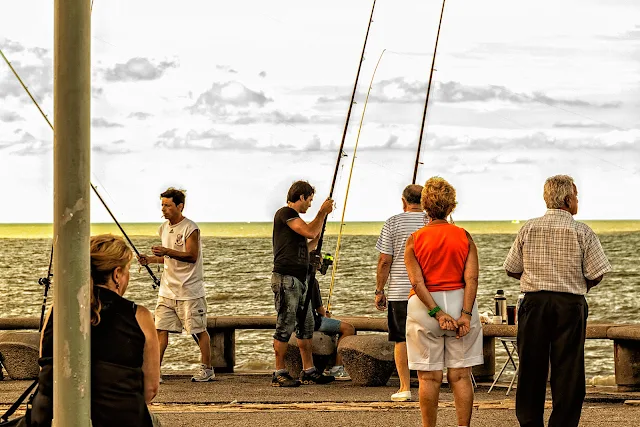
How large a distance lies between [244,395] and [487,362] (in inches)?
104

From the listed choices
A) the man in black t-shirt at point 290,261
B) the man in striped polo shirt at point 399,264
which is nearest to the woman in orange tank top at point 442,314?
the man in striped polo shirt at point 399,264

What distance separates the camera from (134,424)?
5156mm

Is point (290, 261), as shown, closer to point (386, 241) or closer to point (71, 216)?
point (386, 241)

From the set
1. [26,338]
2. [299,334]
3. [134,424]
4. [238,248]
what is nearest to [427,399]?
[134,424]

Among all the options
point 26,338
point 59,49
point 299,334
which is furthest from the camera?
point 26,338

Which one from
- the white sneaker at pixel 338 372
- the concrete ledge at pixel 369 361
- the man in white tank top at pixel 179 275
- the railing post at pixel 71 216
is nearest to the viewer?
the railing post at pixel 71 216

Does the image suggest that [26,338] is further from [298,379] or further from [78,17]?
[78,17]

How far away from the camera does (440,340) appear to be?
761 centimetres

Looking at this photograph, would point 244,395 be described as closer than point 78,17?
No

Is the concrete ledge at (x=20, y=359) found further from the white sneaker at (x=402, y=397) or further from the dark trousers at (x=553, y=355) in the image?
the dark trousers at (x=553, y=355)

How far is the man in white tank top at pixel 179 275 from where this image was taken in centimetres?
1095

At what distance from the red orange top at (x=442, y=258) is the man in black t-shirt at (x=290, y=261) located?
10.1 ft

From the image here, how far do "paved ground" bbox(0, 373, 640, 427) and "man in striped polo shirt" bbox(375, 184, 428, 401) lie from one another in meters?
0.39

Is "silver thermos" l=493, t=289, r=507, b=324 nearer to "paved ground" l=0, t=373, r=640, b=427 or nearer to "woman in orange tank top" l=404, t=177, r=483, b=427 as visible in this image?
"paved ground" l=0, t=373, r=640, b=427
